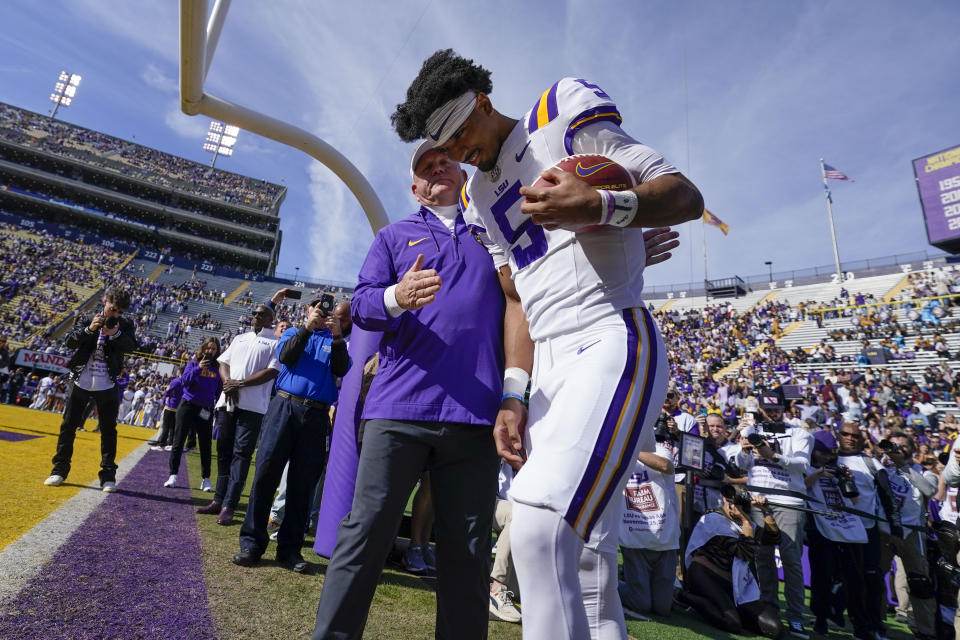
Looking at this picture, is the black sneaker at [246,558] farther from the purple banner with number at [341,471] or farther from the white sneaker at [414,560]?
the purple banner with number at [341,471]

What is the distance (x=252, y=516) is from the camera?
3.68 m

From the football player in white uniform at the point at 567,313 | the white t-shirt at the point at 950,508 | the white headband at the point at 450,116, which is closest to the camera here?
the football player in white uniform at the point at 567,313

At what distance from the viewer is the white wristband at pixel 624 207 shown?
1356 millimetres

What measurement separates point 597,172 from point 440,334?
0.91 m

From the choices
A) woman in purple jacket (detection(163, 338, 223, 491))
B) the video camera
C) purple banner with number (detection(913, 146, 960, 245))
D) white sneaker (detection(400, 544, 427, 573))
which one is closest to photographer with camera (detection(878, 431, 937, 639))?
the video camera

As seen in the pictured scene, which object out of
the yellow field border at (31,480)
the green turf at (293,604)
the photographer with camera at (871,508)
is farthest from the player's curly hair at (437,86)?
the photographer with camera at (871,508)

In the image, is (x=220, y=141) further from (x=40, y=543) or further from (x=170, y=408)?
(x=40, y=543)

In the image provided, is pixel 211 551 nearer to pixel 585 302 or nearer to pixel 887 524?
pixel 585 302

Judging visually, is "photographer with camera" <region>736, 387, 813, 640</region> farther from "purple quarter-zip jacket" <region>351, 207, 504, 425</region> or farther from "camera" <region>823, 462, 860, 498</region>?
"purple quarter-zip jacket" <region>351, 207, 504, 425</region>

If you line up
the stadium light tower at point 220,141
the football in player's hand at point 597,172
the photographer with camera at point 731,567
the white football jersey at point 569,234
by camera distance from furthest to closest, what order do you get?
the stadium light tower at point 220,141 → the photographer with camera at point 731,567 → the white football jersey at point 569,234 → the football in player's hand at point 597,172

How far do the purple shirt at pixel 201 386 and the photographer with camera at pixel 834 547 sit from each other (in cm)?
781

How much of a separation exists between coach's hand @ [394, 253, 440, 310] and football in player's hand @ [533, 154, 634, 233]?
1.69 feet

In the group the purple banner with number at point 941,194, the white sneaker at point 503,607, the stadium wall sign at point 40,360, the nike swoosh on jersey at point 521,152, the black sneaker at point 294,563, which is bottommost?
the white sneaker at point 503,607

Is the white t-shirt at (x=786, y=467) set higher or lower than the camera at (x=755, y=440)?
lower
